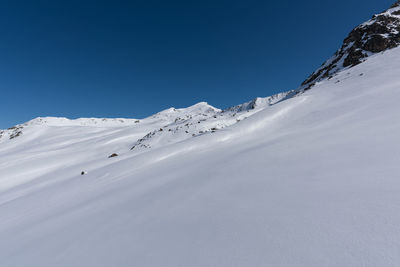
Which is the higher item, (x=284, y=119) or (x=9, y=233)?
(x=284, y=119)

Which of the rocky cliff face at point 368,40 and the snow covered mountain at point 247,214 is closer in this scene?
the snow covered mountain at point 247,214

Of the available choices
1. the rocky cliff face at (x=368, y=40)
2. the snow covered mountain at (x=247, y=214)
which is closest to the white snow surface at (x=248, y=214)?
the snow covered mountain at (x=247, y=214)

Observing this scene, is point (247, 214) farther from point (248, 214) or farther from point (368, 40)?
point (368, 40)

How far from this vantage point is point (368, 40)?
26500 mm

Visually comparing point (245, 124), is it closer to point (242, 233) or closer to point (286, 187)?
point (286, 187)

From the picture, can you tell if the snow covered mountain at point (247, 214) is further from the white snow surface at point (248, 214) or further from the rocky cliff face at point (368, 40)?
the rocky cliff face at point (368, 40)

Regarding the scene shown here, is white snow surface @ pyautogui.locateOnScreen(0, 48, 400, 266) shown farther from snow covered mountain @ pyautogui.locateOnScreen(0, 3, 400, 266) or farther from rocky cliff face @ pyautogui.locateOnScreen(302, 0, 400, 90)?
rocky cliff face @ pyautogui.locateOnScreen(302, 0, 400, 90)

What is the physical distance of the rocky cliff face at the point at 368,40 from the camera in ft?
80.0

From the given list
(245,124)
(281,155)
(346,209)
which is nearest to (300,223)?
(346,209)

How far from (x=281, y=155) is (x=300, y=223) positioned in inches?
128

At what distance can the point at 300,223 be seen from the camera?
2.18 metres

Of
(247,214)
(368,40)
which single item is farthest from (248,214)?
(368,40)

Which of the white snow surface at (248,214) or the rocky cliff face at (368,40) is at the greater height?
the rocky cliff face at (368,40)

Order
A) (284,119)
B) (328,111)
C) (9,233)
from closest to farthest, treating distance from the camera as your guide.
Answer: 1. (9,233)
2. (328,111)
3. (284,119)
